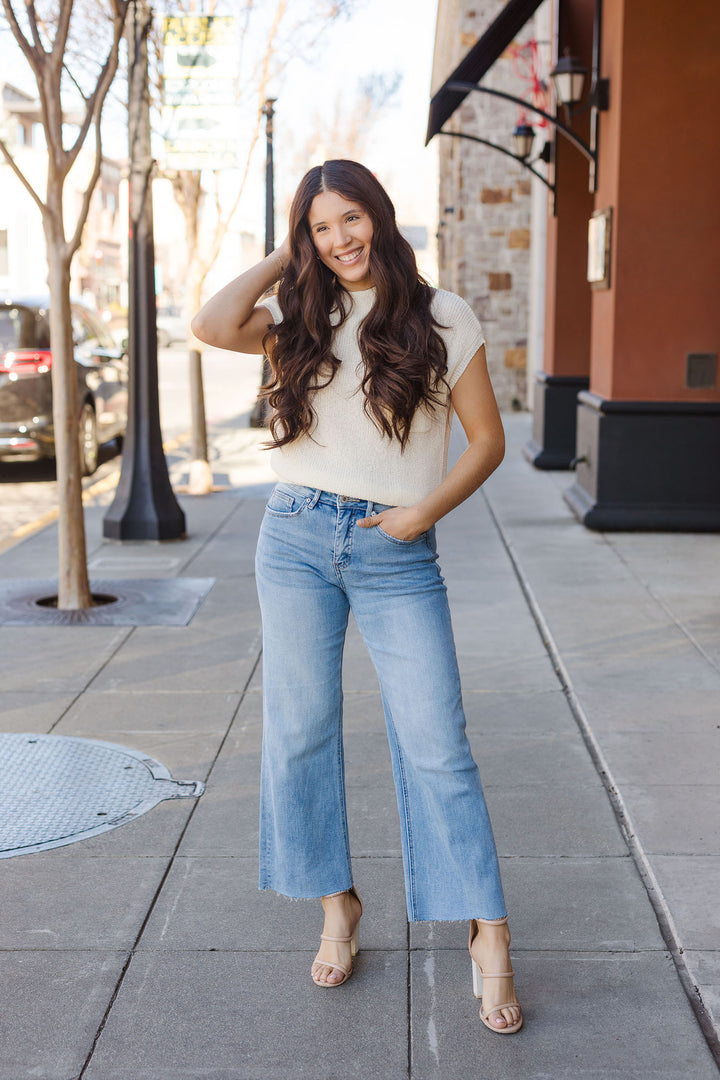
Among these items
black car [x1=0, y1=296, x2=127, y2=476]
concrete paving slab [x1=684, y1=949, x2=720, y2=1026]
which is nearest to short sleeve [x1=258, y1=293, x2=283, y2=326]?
concrete paving slab [x1=684, y1=949, x2=720, y2=1026]

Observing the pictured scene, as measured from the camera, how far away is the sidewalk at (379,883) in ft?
8.73

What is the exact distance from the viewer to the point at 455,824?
9.06 feet

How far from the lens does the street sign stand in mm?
10008

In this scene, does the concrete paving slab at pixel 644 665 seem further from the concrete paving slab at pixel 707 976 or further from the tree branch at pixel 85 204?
the tree branch at pixel 85 204

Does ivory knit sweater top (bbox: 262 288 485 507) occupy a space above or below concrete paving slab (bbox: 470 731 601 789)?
above

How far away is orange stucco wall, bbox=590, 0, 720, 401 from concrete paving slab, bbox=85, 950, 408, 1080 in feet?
21.7

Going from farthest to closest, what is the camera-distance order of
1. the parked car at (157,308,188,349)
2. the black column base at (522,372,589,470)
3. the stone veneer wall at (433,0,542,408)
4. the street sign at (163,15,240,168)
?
1. the parked car at (157,308,188,349)
2. the stone veneer wall at (433,0,542,408)
3. the black column base at (522,372,589,470)
4. the street sign at (163,15,240,168)

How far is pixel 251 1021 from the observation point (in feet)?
9.00

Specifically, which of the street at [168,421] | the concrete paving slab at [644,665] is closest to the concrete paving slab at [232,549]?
the street at [168,421]

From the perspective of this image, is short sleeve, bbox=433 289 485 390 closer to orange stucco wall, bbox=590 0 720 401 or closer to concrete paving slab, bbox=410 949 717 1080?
concrete paving slab, bbox=410 949 717 1080

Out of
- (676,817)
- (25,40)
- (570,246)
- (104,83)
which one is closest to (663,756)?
(676,817)

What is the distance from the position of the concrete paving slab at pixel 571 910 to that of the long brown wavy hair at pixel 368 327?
129cm

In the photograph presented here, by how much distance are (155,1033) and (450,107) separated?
10252 millimetres

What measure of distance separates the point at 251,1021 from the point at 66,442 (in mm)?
4425
